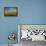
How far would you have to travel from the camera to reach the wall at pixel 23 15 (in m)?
4.48

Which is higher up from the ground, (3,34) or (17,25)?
(17,25)

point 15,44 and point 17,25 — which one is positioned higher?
point 17,25

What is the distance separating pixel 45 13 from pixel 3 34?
5.20 feet

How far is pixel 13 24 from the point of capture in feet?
14.8

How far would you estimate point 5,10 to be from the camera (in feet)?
14.6

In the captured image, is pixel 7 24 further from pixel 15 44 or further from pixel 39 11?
pixel 39 11

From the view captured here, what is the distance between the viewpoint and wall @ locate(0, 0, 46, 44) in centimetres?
448

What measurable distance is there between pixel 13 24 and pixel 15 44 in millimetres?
667

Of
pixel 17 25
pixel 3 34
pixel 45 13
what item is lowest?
pixel 3 34

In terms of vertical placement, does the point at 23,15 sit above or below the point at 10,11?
below

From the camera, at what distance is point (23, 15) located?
4.51 metres

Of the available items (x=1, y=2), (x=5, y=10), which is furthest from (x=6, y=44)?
(x=1, y=2)

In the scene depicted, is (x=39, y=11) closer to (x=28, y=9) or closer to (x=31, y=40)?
(x=28, y=9)

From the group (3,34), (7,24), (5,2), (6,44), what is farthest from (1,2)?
(6,44)
